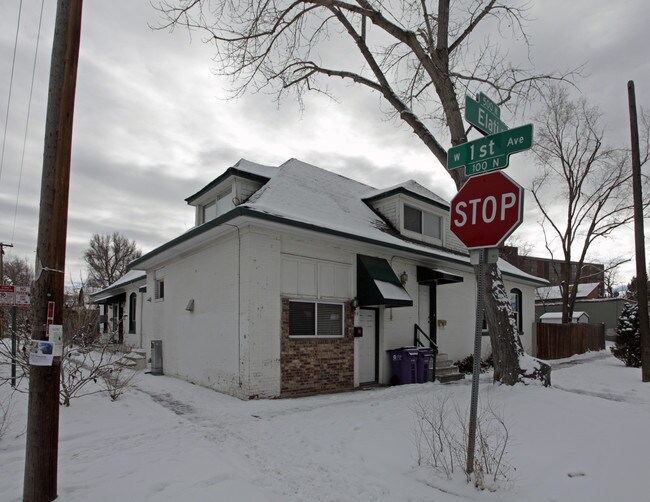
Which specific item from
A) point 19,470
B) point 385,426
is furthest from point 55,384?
point 385,426

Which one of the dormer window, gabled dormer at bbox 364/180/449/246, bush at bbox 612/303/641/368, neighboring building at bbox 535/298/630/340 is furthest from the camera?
neighboring building at bbox 535/298/630/340

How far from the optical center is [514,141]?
14.7 ft

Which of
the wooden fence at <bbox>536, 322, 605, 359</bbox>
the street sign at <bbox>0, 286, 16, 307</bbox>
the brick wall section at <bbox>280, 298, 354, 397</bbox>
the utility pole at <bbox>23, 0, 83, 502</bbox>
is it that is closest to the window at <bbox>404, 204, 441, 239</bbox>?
the brick wall section at <bbox>280, 298, 354, 397</bbox>

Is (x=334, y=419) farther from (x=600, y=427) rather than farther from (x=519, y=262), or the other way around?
(x=519, y=262)

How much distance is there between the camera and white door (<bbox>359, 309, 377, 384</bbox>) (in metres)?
12.0

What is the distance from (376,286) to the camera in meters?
11.3

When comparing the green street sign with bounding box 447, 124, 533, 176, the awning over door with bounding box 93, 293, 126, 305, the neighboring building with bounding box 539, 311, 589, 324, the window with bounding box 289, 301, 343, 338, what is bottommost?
the neighboring building with bounding box 539, 311, 589, 324

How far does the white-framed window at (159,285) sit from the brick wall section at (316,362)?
6.48 meters

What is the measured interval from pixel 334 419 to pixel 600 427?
3.86 m

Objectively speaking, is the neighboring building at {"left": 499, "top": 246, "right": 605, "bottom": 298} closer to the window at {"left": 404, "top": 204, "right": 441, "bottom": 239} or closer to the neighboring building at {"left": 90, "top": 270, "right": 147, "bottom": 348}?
the window at {"left": 404, "top": 204, "right": 441, "bottom": 239}

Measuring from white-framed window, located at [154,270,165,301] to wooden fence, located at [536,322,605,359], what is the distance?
16.6 metres

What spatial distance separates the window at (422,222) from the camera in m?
14.9

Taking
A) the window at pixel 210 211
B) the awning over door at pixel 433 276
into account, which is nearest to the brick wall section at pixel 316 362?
the awning over door at pixel 433 276

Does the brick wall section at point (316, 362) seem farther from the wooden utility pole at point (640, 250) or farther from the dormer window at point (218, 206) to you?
the wooden utility pole at point (640, 250)
